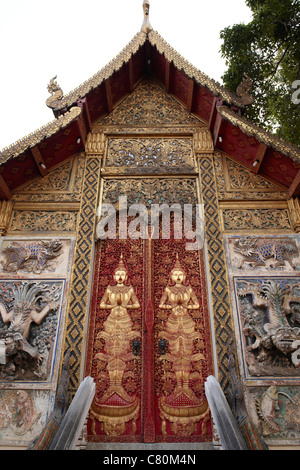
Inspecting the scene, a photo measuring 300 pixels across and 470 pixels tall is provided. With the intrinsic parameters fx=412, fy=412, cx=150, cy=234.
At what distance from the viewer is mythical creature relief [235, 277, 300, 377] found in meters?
4.80

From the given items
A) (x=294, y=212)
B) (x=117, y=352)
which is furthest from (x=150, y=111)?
(x=117, y=352)

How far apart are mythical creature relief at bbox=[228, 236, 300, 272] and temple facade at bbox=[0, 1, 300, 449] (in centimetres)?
2

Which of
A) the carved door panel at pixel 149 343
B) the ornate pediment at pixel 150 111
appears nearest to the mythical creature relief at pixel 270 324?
the carved door panel at pixel 149 343

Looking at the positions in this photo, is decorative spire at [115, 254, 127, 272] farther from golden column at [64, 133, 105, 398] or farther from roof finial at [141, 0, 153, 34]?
roof finial at [141, 0, 153, 34]

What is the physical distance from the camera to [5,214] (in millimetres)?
5977

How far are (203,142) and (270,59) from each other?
391 cm

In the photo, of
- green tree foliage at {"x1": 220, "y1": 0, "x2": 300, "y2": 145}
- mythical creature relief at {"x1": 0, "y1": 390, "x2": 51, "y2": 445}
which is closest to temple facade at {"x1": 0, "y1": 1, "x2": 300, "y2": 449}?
mythical creature relief at {"x1": 0, "y1": 390, "x2": 51, "y2": 445}

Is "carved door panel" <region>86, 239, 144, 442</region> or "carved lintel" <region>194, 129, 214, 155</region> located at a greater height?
"carved lintel" <region>194, 129, 214, 155</region>

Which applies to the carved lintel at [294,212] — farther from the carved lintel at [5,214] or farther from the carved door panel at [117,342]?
the carved lintel at [5,214]

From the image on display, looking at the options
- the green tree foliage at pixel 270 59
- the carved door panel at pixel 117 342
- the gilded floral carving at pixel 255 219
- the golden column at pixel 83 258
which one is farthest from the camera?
the green tree foliage at pixel 270 59

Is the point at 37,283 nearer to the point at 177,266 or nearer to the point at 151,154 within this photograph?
the point at 177,266

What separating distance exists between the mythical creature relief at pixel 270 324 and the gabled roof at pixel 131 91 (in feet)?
5.17

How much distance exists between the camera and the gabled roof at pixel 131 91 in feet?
19.3

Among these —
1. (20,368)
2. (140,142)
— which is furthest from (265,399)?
(140,142)
